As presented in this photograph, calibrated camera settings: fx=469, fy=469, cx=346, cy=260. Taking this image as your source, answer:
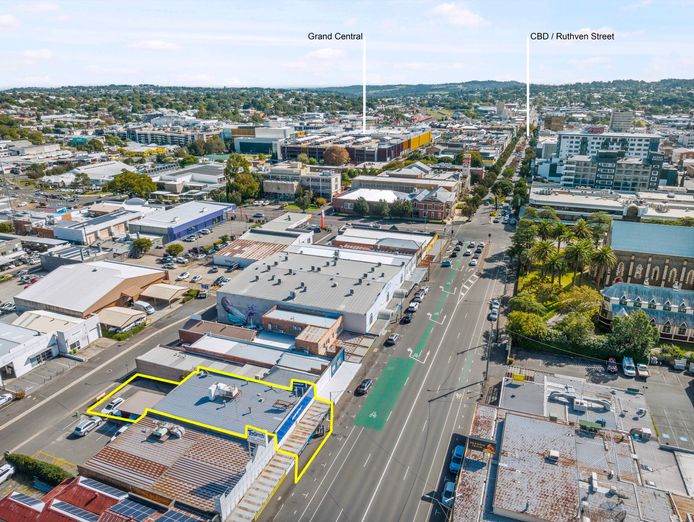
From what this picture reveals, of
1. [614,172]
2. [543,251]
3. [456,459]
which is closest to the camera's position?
[456,459]

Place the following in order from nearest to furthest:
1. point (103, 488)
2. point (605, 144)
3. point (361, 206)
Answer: point (103, 488) → point (361, 206) → point (605, 144)

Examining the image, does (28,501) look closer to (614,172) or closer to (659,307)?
(659,307)

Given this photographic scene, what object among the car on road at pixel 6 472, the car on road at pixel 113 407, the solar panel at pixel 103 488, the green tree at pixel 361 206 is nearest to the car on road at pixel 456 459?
the solar panel at pixel 103 488

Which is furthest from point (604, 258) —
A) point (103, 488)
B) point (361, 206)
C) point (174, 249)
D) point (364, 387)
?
point (174, 249)

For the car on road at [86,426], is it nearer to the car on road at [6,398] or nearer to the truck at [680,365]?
the car on road at [6,398]

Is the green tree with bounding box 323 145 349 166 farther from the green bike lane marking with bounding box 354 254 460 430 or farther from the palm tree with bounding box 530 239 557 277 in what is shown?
the green bike lane marking with bounding box 354 254 460 430

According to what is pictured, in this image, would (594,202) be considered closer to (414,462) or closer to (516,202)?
(516,202)
